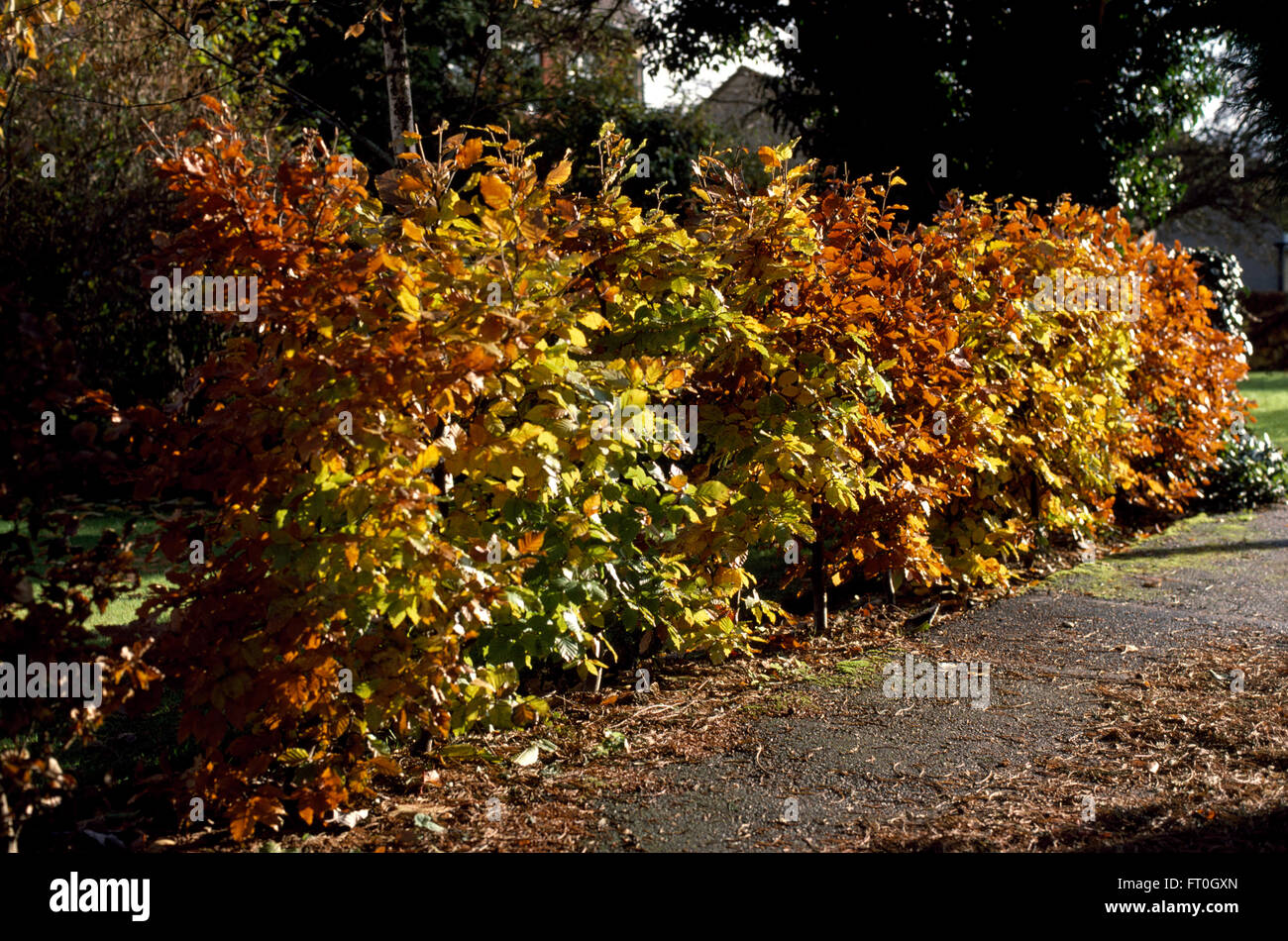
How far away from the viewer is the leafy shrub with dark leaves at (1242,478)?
9.72 metres

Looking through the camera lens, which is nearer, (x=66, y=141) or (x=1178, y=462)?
(x=1178, y=462)

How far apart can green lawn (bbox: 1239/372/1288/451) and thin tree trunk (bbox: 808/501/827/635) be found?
6967 millimetres

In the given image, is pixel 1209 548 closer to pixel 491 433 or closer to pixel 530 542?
pixel 530 542

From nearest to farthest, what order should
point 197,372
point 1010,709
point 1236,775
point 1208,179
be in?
point 197,372, point 1236,775, point 1010,709, point 1208,179

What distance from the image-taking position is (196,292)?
338 cm

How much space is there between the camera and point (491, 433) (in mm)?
3439

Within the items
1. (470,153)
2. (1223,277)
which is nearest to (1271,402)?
(1223,277)

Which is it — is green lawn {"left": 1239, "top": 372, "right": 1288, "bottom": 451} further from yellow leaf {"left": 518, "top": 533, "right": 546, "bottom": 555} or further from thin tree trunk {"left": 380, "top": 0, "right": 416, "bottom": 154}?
yellow leaf {"left": 518, "top": 533, "right": 546, "bottom": 555}

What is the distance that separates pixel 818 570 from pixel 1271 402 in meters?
17.6

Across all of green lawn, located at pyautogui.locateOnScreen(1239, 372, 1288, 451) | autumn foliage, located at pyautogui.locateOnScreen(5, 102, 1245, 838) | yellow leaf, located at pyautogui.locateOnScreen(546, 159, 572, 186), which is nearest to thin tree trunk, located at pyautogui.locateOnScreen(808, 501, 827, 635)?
autumn foliage, located at pyautogui.locateOnScreen(5, 102, 1245, 838)

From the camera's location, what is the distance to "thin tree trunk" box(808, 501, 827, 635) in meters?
5.57

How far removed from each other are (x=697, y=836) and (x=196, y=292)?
7.33 ft

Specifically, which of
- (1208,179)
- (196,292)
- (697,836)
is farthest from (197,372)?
(1208,179)
